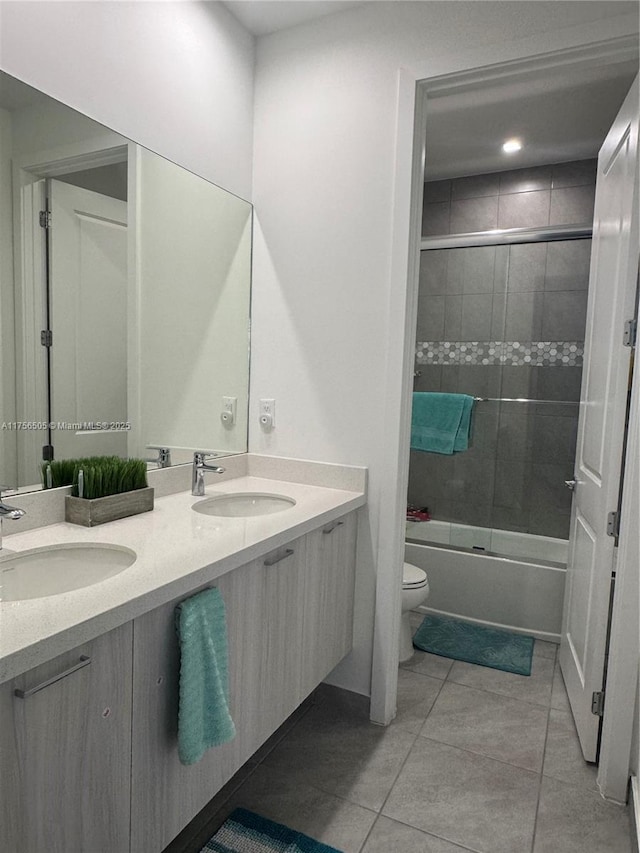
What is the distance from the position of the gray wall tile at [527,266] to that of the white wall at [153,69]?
72.6 inches

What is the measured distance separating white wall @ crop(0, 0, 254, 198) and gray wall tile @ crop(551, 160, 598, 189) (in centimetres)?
190

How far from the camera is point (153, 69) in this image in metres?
1.78

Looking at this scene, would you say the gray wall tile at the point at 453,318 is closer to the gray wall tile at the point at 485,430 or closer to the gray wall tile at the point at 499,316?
the gray wall tile at the point at 499,316

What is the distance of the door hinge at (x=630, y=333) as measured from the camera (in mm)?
1754

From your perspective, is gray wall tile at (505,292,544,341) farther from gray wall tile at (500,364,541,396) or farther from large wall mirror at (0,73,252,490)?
large wall mirror at (0,73,252,490)

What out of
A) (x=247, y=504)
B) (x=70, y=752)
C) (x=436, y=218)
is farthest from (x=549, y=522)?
(x=70, y=752)

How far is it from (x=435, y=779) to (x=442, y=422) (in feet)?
6.87

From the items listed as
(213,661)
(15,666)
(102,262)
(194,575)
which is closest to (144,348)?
(102,262)

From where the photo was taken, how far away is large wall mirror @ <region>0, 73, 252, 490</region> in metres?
1.45

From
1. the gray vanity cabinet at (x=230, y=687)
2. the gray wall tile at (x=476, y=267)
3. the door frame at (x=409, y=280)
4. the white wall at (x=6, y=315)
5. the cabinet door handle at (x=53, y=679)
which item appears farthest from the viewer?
the gray wall tile at (x=476, y=267)

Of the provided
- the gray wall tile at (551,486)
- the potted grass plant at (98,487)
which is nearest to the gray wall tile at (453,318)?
the gray wall tile at (551,486)

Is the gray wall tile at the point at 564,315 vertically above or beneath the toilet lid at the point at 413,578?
above

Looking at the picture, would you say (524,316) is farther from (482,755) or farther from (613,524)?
(482,755)

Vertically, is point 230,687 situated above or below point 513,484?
below
